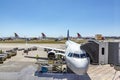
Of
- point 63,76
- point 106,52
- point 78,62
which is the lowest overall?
point 63,76

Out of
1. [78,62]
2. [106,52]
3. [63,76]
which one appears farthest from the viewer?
[106,52]

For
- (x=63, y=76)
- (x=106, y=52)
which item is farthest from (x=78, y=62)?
(x=106, y=52)

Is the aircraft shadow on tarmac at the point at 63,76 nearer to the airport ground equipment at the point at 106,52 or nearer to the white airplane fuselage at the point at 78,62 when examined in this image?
the white airplane fuselage at the point at 78,62

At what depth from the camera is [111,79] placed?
28.0 meters

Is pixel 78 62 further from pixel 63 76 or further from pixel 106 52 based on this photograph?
pixel 106 52

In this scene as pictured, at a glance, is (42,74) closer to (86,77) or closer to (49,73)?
(49,73)

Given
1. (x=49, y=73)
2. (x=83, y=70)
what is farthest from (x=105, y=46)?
(x=83, y=70)

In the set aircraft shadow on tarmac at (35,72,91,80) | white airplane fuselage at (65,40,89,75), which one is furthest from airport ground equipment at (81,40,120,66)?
white airplane fuselage at (65,40,89,75)

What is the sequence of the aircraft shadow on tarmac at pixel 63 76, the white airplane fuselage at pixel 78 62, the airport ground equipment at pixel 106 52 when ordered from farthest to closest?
the airport ground equipment at pixel 106 52 → the aircraft shadow on tarmac at pixel 63 76 → the white airplane fuselage at pixel 78 62

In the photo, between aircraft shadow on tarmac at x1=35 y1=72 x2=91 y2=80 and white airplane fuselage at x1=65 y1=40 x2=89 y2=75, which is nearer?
white airplane fuselage at x1=65 y1=40 x2=89 y2=75

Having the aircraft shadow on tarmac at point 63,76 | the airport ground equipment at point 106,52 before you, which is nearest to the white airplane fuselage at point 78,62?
the aircraft shadow on tarmac at point 63,76

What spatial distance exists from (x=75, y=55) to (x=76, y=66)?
2.33 metres

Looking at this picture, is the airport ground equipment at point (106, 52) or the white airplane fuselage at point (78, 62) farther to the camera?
the airport ground equipment at point (106, 52)

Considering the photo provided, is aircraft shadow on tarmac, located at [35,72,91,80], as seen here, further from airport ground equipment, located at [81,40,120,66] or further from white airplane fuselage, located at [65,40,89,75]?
airport ground equipment, located at [81,40,120,66]
